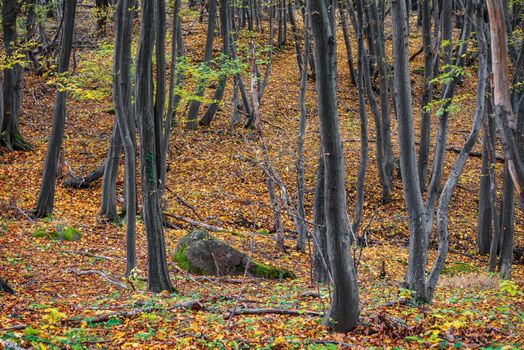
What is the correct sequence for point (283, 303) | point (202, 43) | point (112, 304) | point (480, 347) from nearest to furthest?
1. point (480, 347)
2. point (112, 304)
3. point (283, 303)
4. point (202, 43)

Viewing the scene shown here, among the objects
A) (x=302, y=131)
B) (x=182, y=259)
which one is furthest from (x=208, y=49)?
(x=182, y=259)

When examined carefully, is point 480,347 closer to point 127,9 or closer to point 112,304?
point 112,304

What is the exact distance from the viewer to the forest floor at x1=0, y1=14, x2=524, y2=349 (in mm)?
6000

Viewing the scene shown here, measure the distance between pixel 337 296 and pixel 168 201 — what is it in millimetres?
10278

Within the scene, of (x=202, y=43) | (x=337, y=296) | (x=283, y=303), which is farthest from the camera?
(x=202, y=43)

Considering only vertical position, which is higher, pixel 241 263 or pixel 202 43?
pixel 202 43

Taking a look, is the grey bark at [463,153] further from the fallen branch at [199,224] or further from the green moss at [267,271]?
the fallen branch at [199,224]

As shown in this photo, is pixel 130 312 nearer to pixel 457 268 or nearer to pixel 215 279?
pixel 215 279

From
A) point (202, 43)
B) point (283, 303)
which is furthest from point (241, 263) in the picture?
point (202, 43)

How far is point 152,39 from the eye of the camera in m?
7.86

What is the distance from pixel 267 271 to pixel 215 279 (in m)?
1.22

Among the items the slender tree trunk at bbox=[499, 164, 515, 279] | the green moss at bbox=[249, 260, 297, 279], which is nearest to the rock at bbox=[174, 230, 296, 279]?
the green moss at bbox=[249, 260, 297, 279]

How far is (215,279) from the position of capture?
1027cm

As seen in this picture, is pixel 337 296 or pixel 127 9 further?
pixel 127 9
